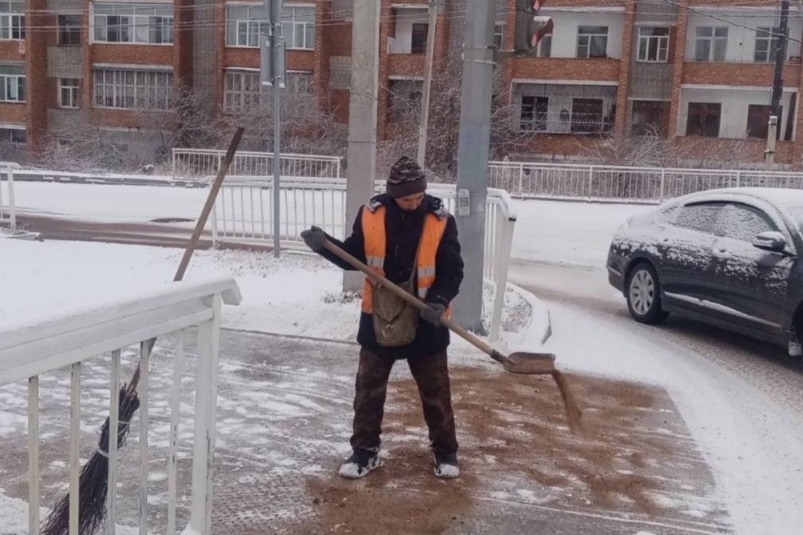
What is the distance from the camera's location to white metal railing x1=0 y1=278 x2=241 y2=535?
237 cm

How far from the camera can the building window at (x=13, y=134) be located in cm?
4419

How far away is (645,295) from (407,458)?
5.28 metres

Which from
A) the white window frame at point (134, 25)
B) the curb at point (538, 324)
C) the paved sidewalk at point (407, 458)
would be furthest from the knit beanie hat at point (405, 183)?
the white window frame at point (134, 25)

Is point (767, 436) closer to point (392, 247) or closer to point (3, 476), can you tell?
point (392, 247)

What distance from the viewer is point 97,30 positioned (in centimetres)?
4366

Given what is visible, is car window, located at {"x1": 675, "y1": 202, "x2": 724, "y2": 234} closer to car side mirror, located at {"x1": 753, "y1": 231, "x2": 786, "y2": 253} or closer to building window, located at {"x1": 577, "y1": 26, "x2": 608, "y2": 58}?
car side mirror, located at {"x1": 753, "y1": 231, "x2": 786, "y2": 253}

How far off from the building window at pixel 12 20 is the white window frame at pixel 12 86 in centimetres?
180

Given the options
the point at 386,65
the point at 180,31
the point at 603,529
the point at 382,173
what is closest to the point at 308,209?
the point at 603,529

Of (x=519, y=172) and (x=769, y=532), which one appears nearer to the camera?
(x=769, y=532)

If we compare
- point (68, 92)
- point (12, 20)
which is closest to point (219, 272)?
point (68, 92)

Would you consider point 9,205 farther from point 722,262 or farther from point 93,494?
point 93,494

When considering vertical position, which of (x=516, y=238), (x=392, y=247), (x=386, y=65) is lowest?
Result: (x=516, y=238)

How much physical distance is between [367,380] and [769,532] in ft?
7.05

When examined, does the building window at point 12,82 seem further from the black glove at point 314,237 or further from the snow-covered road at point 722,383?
the black glove at point 314,237
